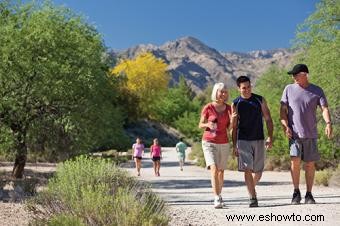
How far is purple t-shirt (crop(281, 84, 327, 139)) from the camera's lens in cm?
885

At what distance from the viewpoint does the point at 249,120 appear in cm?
878

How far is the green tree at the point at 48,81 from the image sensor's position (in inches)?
657

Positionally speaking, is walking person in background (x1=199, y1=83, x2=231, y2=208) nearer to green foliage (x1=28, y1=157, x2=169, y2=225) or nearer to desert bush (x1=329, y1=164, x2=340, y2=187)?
green foliage (x1=28, y1=157, x2=169, y2=225)

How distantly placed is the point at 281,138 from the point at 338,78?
822cm

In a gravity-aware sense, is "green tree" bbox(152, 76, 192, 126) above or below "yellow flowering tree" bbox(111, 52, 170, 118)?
below

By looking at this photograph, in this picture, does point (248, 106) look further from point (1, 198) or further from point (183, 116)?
point (183, 116)

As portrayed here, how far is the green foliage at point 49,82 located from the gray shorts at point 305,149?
10.0 m

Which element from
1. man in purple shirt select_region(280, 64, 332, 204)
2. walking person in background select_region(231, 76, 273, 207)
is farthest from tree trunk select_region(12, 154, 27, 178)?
man in purple shirt select_region(280, 64, 332, 204)

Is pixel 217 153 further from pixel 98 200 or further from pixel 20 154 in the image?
pixel 20 154

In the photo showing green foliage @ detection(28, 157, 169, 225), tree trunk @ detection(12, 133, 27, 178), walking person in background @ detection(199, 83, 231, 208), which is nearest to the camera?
green foliage @ detection(28, 157, 169, 225)

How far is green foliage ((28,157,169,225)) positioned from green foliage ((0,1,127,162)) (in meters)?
7.02

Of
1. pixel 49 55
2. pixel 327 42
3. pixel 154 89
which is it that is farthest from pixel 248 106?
pixel 154 89

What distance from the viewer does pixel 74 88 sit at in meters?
18.6

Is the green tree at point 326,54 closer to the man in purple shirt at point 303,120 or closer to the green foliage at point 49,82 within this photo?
the green foliage at point 49,82
